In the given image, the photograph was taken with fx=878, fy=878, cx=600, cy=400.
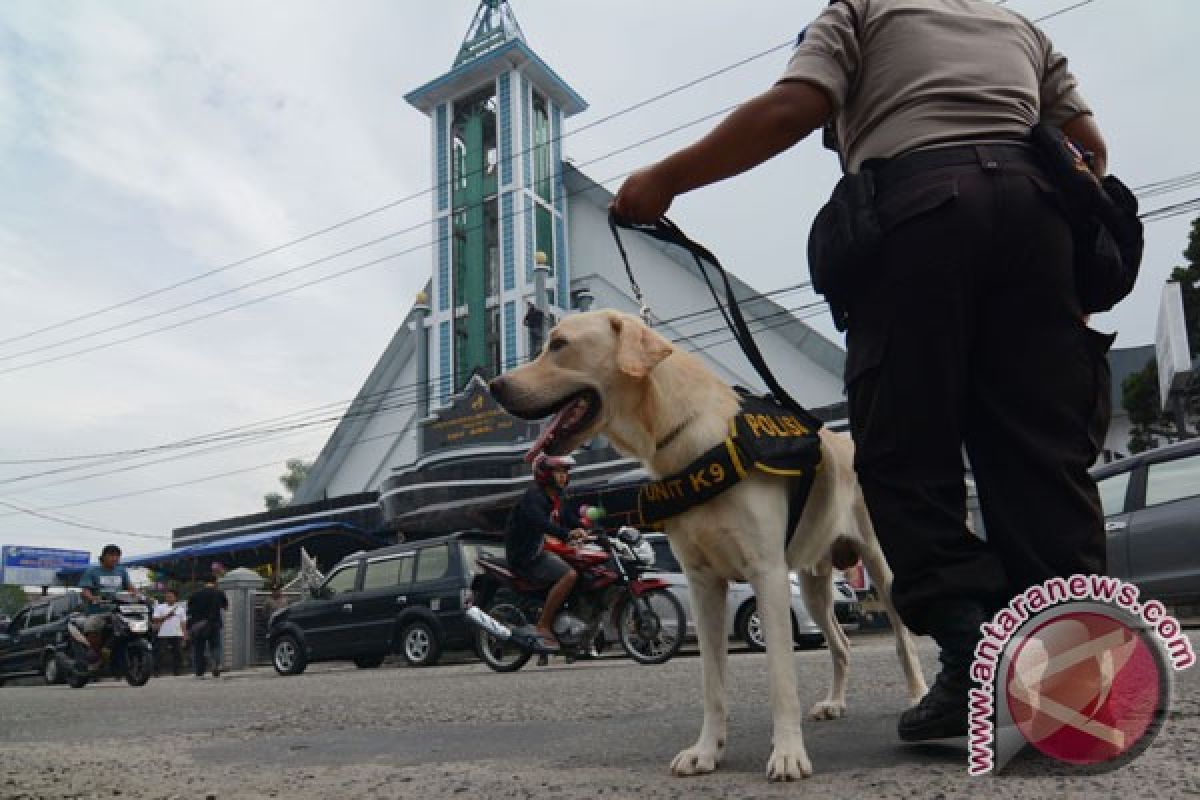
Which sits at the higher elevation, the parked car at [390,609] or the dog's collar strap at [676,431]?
the dog's collar strap at [676,431]

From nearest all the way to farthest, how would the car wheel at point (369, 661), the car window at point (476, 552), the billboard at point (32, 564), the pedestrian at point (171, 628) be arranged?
the car window at point (476, 552) < the car wheel at point (369, 661) < the pedestrian at point (171, 628) < the billboard at point (32, 564)

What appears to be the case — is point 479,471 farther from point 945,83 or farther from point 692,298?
point 945,83

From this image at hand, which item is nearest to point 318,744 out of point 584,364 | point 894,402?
point 584,364

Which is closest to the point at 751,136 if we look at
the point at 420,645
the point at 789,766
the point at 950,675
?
the point at 950,675

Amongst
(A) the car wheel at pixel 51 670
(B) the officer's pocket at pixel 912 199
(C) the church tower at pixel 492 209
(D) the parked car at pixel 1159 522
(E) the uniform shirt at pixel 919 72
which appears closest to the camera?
(B) the officer's pocket at pixel 912 199

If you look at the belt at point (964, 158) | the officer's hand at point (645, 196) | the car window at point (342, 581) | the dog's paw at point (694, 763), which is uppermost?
the officer's hand at point (645, 196)

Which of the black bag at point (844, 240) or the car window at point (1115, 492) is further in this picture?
the car window at point (1115, 492)

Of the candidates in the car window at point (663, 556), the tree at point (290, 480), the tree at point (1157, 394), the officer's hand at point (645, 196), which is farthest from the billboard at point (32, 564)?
the officer's hand at point (645, 196)

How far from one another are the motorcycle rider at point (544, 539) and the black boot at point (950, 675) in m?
6.91

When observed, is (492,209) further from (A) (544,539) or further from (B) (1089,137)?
(B) (1089,137)

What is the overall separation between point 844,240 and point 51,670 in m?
17.8

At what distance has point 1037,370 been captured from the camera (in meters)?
1.87

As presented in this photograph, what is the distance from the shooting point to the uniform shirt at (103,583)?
12.7 metres

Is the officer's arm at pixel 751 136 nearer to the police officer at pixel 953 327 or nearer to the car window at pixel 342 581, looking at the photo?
the police officer at pixel 953 327
